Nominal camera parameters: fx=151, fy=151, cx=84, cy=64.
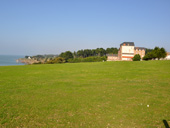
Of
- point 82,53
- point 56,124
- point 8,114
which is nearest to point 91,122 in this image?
point 56,124

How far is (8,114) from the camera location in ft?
24.6

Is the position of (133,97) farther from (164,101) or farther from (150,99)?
A: (164,101)

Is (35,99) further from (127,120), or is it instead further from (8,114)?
(127,120)

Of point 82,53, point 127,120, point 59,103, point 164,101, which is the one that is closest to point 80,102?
point 59,103

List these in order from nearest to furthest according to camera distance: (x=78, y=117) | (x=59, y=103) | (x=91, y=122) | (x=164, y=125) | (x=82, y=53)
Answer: (x=164, y=125), (x=91, y=122), (x=78, y=117), (x=59, y=103), (x=82, y=53)

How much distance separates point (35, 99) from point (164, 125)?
7598mm

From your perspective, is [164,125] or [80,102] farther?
[80,102]

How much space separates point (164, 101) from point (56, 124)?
667cm

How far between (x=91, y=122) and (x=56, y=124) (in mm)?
1529

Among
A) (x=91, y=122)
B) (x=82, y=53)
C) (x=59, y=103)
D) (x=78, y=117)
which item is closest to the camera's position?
(x=91, y=122)

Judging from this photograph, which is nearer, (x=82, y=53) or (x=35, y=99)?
(x=35, y=99)

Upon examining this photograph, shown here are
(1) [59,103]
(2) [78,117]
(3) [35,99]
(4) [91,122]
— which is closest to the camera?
(4) [91,122]

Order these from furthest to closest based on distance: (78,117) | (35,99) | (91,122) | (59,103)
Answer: (35,99) → (59,103) → (78,117) → (91,122)

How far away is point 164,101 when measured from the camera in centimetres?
925
